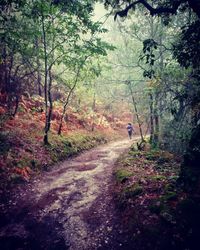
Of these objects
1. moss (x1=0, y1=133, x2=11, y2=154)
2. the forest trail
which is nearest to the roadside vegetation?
the forest trail

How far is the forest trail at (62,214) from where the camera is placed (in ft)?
22.8

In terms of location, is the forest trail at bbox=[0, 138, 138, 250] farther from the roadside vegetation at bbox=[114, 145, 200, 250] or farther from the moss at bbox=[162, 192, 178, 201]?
the moss at bbox=[162, 192, 178, 201]

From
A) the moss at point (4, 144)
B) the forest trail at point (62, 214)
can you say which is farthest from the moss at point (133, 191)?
the moss at point (4, 144)

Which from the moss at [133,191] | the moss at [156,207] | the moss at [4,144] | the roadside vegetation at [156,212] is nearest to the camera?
the roadside vegetation at [156,212]

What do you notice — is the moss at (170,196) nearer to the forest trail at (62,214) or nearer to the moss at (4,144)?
the forest trail at (62,214)

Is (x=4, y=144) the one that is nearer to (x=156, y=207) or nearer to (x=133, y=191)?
(x=133, y=191)

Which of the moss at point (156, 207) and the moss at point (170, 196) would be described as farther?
the moss at point (170, 196)

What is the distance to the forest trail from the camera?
22.8 feet

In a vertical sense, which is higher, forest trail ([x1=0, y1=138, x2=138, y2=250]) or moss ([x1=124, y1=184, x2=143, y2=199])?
moss ([x1=124, y1=184, x2=143, y2=199])

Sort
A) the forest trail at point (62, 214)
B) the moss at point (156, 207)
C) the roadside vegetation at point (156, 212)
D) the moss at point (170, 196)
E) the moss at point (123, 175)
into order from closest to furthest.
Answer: the roadside vegetation at point (156, 212) → the forest trail at point (62, 214) → the moss at point (156, 207) → the moss at point (170, 196) → the moss at point (123, 175)

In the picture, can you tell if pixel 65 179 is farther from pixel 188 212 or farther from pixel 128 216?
pixel 188 212

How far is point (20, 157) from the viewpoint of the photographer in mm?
12625

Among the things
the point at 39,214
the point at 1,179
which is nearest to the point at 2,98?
the point at 1,179

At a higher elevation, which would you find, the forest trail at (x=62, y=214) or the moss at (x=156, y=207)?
the moss at (x=156, y=207)
